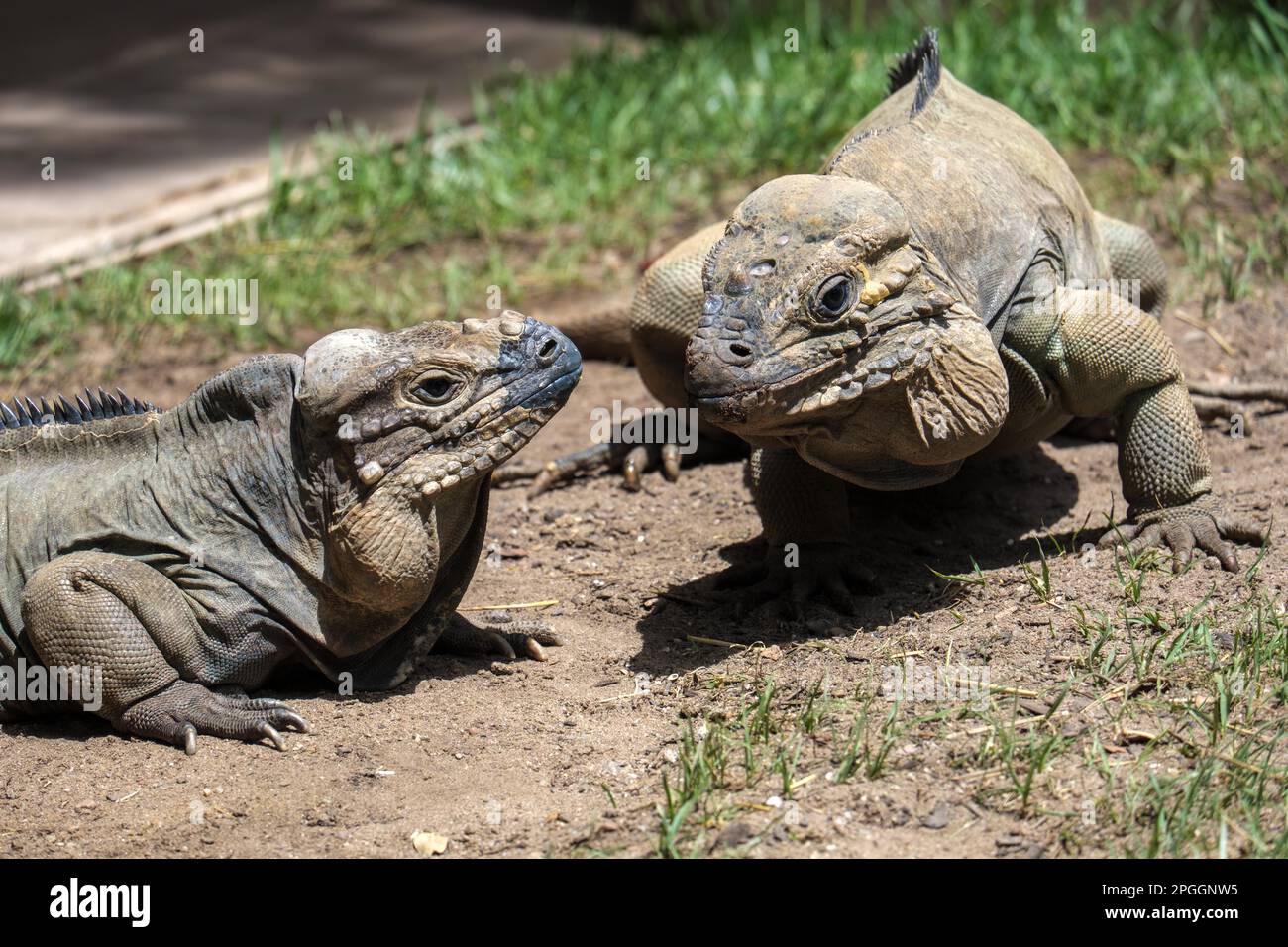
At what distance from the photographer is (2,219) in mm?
10633

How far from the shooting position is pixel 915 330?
16.7ft

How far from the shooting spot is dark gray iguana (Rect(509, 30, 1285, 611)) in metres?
4.95

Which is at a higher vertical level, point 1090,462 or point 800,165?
point 800,165

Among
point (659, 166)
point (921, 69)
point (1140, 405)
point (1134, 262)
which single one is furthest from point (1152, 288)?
point (659, 166)

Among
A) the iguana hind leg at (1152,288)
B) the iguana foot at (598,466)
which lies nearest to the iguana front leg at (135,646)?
the iguana foot at (598,466)

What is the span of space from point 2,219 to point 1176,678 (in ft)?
28.2

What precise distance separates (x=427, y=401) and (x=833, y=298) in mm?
1325

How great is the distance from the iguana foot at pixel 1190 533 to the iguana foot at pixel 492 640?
216cm

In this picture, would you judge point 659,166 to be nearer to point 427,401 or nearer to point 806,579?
point 806,579

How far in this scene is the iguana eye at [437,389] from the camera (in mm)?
5043

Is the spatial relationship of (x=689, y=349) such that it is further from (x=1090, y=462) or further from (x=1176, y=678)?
(x=1090, y=462)

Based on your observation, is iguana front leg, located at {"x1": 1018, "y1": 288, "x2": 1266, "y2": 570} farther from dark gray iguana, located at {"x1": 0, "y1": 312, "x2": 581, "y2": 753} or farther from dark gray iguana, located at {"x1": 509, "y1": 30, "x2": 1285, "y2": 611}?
dark gray iguana, located at {"x1": 0, "y1": 312, "x2": 581, "y2": 753}
